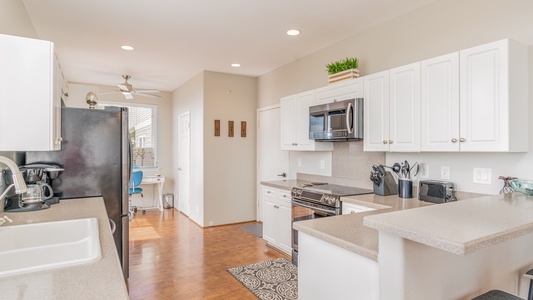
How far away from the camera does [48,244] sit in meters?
1.70

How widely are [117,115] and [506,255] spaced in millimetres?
3228

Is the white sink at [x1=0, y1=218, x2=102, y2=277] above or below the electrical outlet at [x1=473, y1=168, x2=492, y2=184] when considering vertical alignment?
below

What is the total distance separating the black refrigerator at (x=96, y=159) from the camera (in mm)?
2812

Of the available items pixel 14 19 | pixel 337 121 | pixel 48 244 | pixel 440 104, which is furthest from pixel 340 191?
pixel 14 19

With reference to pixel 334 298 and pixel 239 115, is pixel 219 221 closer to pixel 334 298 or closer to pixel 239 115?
pixel 239 115

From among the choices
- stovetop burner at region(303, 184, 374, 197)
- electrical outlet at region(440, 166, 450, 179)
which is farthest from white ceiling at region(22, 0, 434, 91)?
stovetop burner at region(303, 184, 374, 197)

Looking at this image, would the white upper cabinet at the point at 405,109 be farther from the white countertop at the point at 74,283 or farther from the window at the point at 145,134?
the window at the point at 145,134

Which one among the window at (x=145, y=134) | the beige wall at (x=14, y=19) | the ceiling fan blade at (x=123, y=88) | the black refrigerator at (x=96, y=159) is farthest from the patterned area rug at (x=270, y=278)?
the window at (x=145, y=134)

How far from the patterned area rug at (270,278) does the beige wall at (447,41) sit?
132cm

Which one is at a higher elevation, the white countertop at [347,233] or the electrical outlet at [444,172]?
the electrical outlet at [444,172]

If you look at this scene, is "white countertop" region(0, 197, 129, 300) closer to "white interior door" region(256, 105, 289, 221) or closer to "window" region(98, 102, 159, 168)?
"white interior door" region(256, 105, 289, 221)

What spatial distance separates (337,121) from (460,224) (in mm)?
2212

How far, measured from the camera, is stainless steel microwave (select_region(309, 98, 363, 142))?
122 inches

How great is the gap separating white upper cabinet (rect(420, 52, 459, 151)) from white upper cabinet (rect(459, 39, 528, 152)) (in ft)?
0.17
